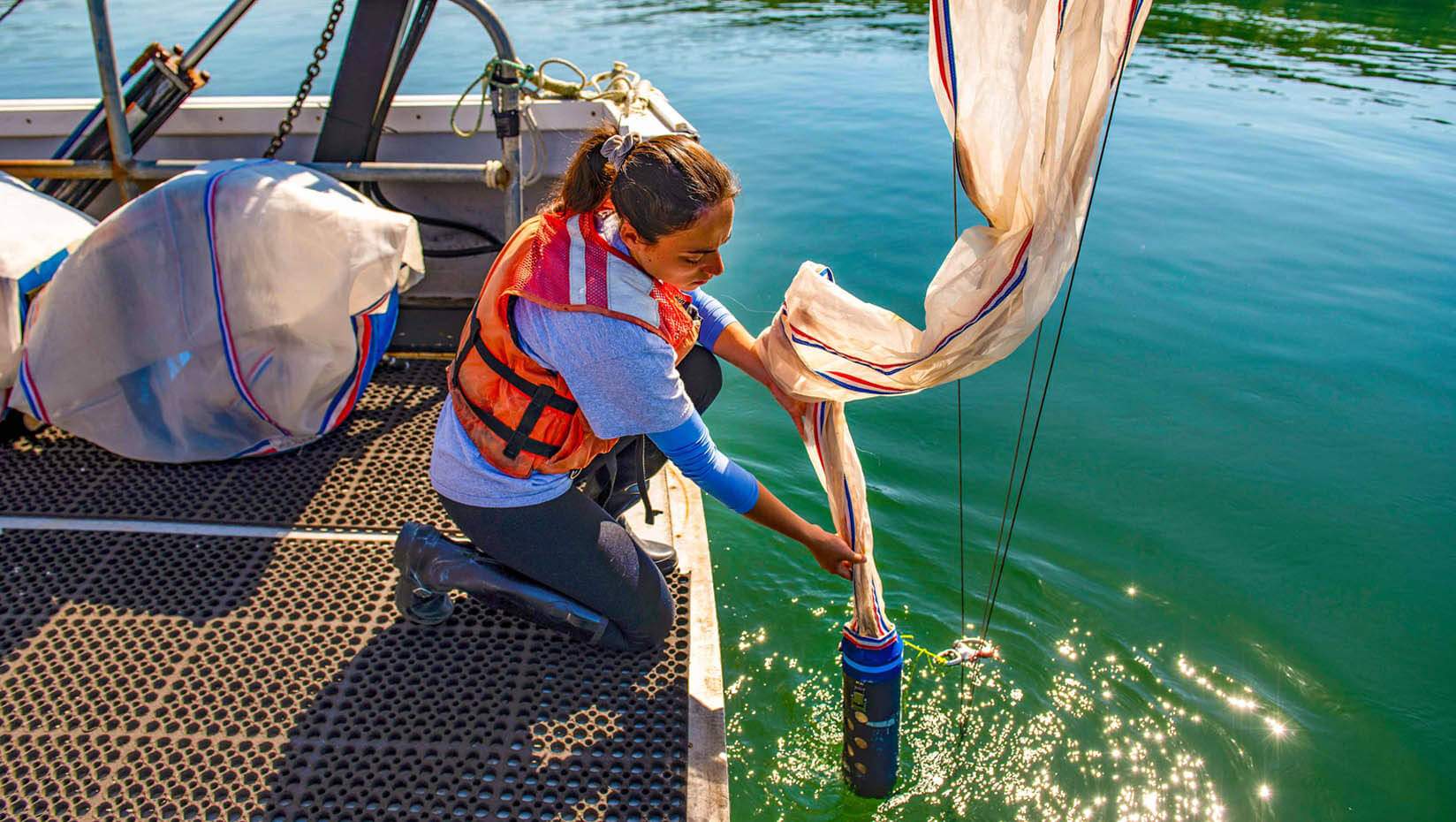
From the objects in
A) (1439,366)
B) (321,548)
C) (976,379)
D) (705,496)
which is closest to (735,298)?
(976,379)

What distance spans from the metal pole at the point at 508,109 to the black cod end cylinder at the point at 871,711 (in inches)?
87.7

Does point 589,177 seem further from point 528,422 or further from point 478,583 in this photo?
point 478,583

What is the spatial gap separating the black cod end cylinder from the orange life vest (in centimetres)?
81

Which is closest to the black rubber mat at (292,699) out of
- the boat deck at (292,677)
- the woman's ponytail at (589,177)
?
the boat deck at (292,677)

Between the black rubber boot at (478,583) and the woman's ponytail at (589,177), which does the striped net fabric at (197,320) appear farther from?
the woman's ponytail at (589,177)

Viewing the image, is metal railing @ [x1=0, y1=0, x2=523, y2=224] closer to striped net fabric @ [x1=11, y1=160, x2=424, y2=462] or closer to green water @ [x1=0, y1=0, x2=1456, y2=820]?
striped net fabric @ [x1=11, y1=160, x2=424, y2=462]

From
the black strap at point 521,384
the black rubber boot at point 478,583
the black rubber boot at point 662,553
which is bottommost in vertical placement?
the black rubber boot at point 662,553

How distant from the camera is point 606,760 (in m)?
2.10

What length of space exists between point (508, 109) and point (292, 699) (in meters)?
2.23

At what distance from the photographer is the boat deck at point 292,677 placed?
1998 millimetres

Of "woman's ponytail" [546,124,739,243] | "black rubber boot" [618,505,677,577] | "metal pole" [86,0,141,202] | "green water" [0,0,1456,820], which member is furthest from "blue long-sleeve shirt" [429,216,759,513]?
"metal pole" [86,0,141,202]

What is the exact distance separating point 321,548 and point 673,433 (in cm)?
137

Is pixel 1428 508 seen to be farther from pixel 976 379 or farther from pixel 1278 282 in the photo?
pixel 1278 282

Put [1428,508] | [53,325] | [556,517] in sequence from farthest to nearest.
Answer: [1428,508]
[53,325]
[556,517]
